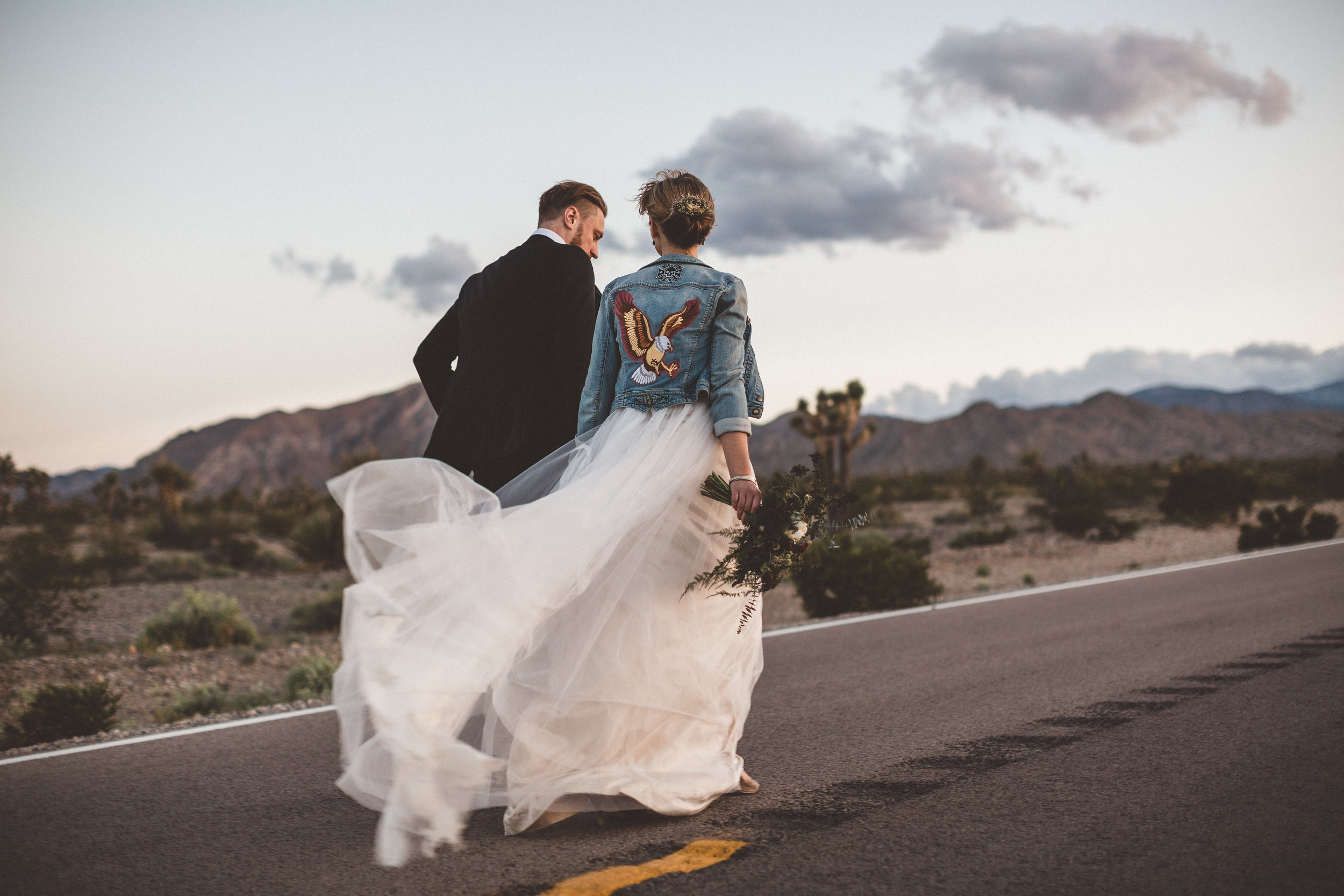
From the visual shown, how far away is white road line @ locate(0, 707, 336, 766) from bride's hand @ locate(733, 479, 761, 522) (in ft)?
10.4

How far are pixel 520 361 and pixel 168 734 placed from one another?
341cm

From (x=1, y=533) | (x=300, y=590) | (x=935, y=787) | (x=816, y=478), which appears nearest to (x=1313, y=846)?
(x=935, y=787)

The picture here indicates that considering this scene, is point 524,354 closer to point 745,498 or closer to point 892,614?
point 745,498

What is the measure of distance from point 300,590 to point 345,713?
59.7 ft

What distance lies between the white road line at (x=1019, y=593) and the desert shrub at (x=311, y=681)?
3.86 metres

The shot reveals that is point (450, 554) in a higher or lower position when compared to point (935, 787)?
higher

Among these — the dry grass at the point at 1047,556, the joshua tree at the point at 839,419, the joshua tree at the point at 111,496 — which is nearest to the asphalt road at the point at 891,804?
the dry grass at the point at 1047,556

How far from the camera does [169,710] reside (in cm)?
834

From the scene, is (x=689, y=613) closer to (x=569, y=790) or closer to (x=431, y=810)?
(x=569, y=790)

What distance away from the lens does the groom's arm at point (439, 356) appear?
422 cm

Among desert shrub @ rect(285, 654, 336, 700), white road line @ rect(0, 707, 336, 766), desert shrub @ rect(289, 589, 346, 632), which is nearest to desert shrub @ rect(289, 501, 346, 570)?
desert shrub @ rect(289, 589, 346, 632)

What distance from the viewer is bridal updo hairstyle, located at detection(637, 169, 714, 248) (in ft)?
12.1

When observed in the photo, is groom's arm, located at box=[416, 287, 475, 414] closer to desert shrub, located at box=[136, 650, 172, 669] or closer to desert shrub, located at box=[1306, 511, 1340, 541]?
desert shrub, located at box=[136, 650, 172, 669]

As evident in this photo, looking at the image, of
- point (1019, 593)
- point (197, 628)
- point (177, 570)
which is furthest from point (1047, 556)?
point (177, 570)
